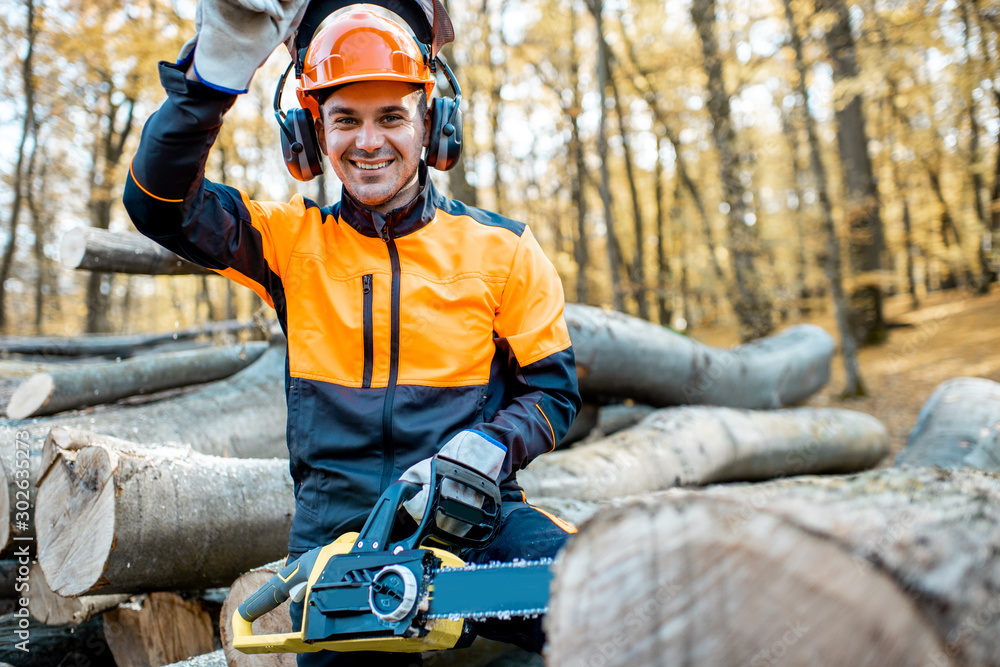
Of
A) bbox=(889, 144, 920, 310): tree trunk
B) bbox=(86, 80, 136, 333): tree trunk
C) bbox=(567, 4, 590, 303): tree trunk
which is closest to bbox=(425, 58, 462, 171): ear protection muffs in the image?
bbox=(567, 4, 590, 303): tree trunk

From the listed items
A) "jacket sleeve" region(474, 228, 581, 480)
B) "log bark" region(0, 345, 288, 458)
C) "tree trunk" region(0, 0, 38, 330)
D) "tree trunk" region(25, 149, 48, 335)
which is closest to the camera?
"jacket sleeve" region(474, 228, 581, 480)

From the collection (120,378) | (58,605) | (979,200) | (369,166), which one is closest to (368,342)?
(369,166)

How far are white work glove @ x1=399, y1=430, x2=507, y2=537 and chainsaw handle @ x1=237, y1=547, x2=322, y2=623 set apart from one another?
26 cm

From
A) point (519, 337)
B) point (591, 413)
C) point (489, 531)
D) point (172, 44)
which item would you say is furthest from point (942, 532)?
point (172, 44)

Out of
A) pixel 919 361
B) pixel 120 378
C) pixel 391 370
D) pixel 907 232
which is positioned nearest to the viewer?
pixel 391 370

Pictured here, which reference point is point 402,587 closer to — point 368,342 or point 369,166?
point 368,342

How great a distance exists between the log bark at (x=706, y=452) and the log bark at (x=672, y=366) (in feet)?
1.37

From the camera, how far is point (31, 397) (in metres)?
3.50

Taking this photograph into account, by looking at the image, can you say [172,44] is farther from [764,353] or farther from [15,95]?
[764,353]

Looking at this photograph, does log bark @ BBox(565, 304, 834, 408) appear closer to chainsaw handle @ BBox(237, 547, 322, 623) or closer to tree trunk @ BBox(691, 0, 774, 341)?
tree trunk @ BBox(691, 0, 774, 341)

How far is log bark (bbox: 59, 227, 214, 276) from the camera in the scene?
332cm

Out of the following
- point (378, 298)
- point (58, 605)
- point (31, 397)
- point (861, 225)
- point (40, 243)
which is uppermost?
point (40, 243)

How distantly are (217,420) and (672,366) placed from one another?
10.7ft

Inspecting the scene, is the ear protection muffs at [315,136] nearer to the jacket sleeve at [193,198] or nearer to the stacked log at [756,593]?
the jacket sleeve at [193,198]
